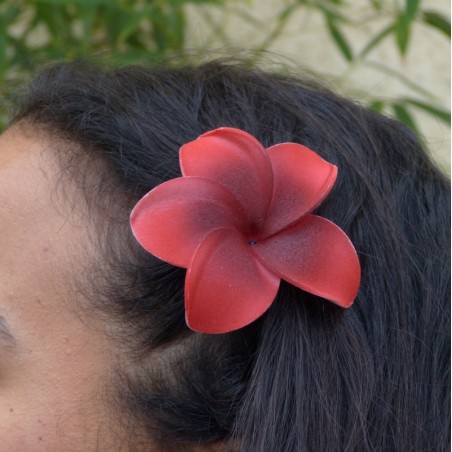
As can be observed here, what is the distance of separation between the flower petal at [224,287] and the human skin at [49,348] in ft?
0.44

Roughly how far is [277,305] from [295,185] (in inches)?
4.9

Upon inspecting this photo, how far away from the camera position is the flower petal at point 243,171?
33.7 inches

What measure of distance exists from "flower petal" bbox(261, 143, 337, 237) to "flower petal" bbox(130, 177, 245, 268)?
0.04 meters

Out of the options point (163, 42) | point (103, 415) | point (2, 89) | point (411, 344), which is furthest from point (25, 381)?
point (163, 42)

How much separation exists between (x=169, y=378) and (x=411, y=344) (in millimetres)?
267

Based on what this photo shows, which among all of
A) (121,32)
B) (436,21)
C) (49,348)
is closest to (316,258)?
(49,348)

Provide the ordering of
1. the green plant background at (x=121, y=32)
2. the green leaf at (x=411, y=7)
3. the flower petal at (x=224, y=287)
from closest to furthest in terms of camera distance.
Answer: the flower petal at (x=224, y=287) < the green leaf at (x=411, y=7) < the green plant background at (x=121, y=32)

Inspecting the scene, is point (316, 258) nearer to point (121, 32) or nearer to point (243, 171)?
point (243, 171)

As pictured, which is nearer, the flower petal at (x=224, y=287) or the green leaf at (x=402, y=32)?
the flower petal at (x=224, y=287)

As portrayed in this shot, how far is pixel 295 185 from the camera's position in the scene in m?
0.86

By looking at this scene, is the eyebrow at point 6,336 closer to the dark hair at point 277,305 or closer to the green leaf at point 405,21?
the dark hair at point 277,305

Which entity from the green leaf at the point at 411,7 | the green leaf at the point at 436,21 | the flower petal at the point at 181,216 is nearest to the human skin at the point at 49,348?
the flower petal at the point at 181,216

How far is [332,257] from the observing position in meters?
0.85

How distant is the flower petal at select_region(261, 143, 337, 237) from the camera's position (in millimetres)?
850
